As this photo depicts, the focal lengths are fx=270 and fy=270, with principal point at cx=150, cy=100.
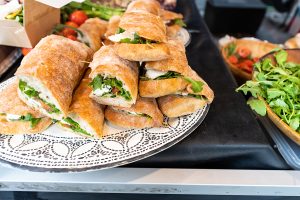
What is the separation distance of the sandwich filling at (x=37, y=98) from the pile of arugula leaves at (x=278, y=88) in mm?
641

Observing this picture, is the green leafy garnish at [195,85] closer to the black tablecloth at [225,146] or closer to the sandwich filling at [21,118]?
the black tablecloth at [225,146]

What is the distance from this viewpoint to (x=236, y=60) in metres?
1.63

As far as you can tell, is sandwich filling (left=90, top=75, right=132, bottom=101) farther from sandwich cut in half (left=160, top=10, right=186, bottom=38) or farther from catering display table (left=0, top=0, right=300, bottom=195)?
sandwich cut in half (left=160, top=10, right=186, bottom=38)

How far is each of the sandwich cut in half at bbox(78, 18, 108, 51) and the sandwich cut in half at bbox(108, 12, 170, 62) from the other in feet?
1.14

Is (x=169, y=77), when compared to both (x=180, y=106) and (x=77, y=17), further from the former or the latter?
(x=77, y=17)

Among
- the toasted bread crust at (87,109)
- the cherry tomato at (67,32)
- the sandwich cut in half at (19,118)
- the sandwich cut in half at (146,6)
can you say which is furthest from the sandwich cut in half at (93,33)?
the sandwich cut in half at (19,118)

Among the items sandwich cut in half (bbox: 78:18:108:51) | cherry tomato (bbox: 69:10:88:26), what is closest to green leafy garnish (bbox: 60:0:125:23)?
cherry tomato (bbox: 69:10:88:26)

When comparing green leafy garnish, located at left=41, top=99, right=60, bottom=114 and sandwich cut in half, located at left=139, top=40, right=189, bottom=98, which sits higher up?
sandwich cut in half, located at left=139, top=40, right=189, bottom=98

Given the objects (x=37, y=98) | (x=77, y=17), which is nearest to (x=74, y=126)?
(x=37, y=98)

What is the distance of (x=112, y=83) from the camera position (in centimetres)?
82

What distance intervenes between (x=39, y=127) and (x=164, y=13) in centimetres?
94

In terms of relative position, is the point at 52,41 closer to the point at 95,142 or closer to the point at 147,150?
the point at 95,142

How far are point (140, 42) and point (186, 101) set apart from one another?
0.24 metres

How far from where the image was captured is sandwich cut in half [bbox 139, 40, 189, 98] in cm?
85
